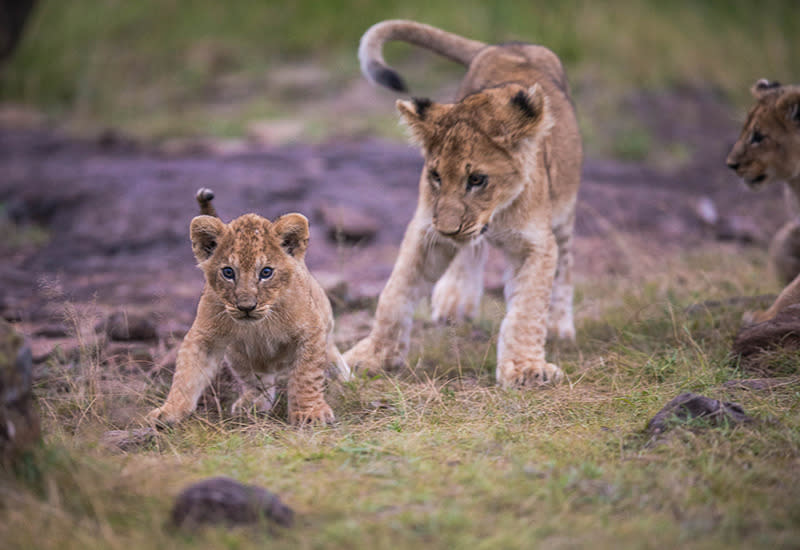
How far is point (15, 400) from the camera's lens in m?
2.84

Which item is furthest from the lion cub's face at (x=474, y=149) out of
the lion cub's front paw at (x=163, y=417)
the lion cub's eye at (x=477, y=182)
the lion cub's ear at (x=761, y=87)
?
the lion cub's ear at (x=761, y=87)

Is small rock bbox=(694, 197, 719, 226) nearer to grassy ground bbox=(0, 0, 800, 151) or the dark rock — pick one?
grassy ground bbox=(0, 0, 800, 151)

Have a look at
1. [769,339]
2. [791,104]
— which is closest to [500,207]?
[769,339]

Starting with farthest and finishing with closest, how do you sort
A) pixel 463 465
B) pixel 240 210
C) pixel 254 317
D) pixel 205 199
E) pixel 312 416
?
pixel 240 210 → pixel 205 199 → pixel 312 416 → pixel 254 317 → pixel 463 465

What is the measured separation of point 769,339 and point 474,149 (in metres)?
1.93

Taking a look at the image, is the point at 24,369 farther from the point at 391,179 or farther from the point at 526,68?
the point at 391,179

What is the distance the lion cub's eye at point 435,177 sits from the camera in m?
4.42

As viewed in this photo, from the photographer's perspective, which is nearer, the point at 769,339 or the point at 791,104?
the point at 769,339

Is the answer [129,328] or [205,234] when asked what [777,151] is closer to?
[205,234]

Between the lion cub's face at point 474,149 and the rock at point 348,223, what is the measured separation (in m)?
3.55

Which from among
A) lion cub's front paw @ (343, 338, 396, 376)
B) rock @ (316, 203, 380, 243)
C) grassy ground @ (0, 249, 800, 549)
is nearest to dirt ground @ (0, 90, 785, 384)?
rock @ (316, 203, 380, 243)

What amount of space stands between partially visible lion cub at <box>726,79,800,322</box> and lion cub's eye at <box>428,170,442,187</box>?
2772 mm

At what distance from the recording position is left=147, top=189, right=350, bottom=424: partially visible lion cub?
3.76 m

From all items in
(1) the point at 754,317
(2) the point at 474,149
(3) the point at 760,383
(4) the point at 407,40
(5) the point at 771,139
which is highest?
(4) the point at 407,40
